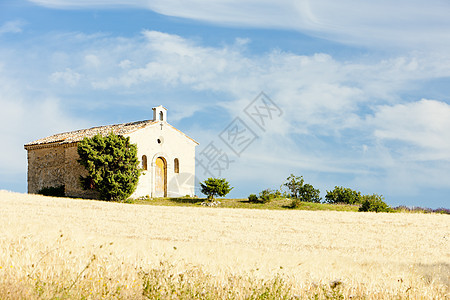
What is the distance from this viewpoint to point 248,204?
96.2 feet

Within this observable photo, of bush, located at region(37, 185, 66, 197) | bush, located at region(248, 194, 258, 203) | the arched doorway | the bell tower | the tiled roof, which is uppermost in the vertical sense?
the bell tower

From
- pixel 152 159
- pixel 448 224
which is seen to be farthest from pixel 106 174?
pixel 448 224

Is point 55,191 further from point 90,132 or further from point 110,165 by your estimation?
point 110,165

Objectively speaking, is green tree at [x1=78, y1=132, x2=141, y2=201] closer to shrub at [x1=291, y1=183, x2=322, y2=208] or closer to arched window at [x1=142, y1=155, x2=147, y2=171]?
arched window at [x1=142, y1=155, x2=147, y2=171]

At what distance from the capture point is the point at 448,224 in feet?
62.5

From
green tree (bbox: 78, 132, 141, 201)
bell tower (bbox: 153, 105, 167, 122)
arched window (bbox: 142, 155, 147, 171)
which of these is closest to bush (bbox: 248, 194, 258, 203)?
green tree (bbox: 78, 132, 141, 201)

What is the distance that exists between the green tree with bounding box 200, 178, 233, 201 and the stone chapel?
4.42m

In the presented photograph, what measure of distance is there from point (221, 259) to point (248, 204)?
21.5 meters

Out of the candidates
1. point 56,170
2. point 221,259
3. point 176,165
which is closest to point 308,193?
point 176,165

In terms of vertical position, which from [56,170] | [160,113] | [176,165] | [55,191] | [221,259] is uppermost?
[160,113]

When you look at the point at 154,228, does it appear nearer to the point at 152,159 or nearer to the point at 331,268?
the point at 331,268

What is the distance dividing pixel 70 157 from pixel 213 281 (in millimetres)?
29318

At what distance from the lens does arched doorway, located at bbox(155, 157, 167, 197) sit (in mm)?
32438

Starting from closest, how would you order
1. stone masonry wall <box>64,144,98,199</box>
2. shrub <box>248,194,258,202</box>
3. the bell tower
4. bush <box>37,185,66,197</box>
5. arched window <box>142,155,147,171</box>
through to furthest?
1. shrub <box>248,194,258,202</box>
2. stone masonry wall <box>64,144,98,199</box>
3. arched window <box>142,155,147,171</box>
4. bush <box>37,185,66,197</box>
5. the bell tower
